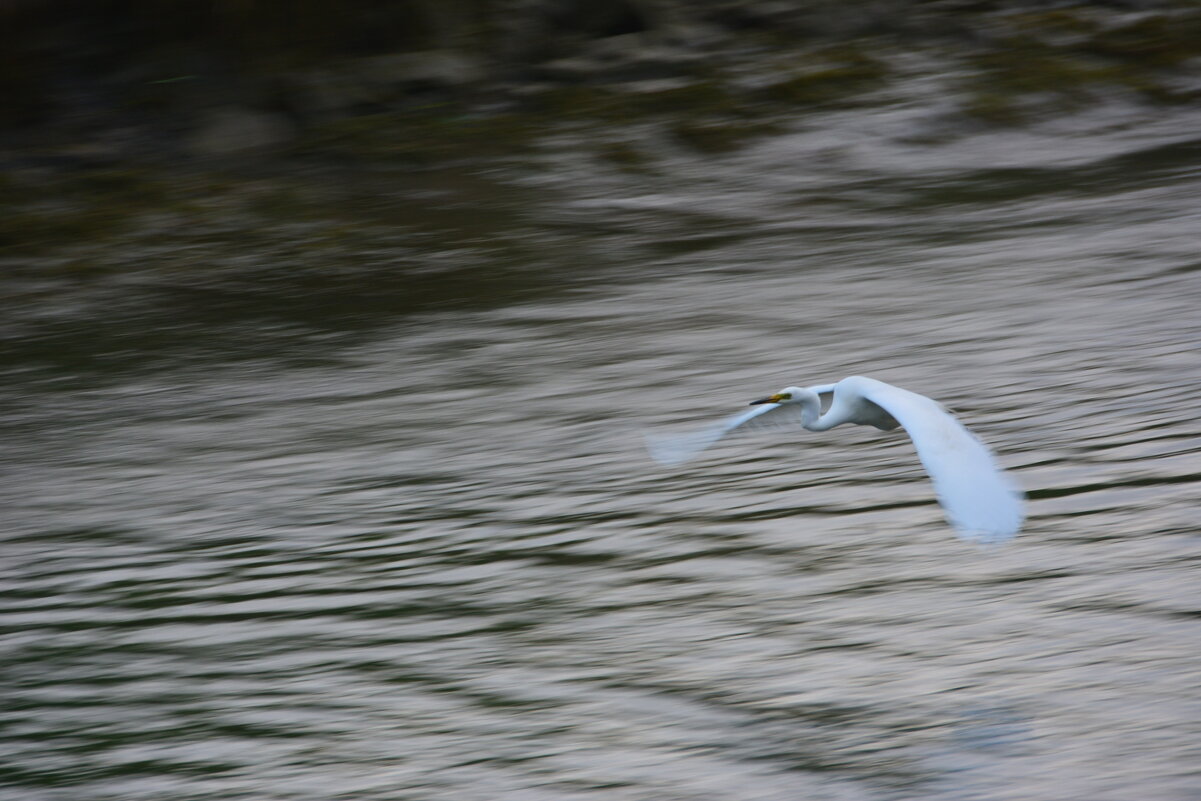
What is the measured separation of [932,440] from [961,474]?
18 centimetres

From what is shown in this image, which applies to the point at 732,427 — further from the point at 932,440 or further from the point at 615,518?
the point at 615,518

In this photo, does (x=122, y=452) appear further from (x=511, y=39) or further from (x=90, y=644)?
(x=511, y=39)

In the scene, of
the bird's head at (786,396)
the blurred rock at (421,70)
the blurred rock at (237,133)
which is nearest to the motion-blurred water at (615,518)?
the bird's head at (786,396)

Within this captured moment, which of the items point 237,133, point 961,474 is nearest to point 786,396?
point 961,474

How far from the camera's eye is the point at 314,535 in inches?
203

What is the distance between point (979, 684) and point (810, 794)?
2.02ft

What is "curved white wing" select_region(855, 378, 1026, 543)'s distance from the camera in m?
3.60

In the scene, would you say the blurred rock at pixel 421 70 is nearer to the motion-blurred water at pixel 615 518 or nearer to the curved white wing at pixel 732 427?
the motion-blurred water at pixel 615 518

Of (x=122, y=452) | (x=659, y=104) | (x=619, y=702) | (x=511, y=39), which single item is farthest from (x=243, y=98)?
(x=619, y=702)

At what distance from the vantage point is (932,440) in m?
3.94

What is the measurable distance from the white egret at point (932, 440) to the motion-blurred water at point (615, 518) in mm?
357

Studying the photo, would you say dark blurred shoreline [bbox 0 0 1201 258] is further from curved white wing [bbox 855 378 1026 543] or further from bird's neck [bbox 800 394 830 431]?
curved white wing [bbox 855 378 1026 543]

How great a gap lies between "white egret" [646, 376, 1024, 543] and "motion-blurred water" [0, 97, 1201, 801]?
1.17 feet

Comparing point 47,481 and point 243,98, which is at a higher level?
point 243,98
